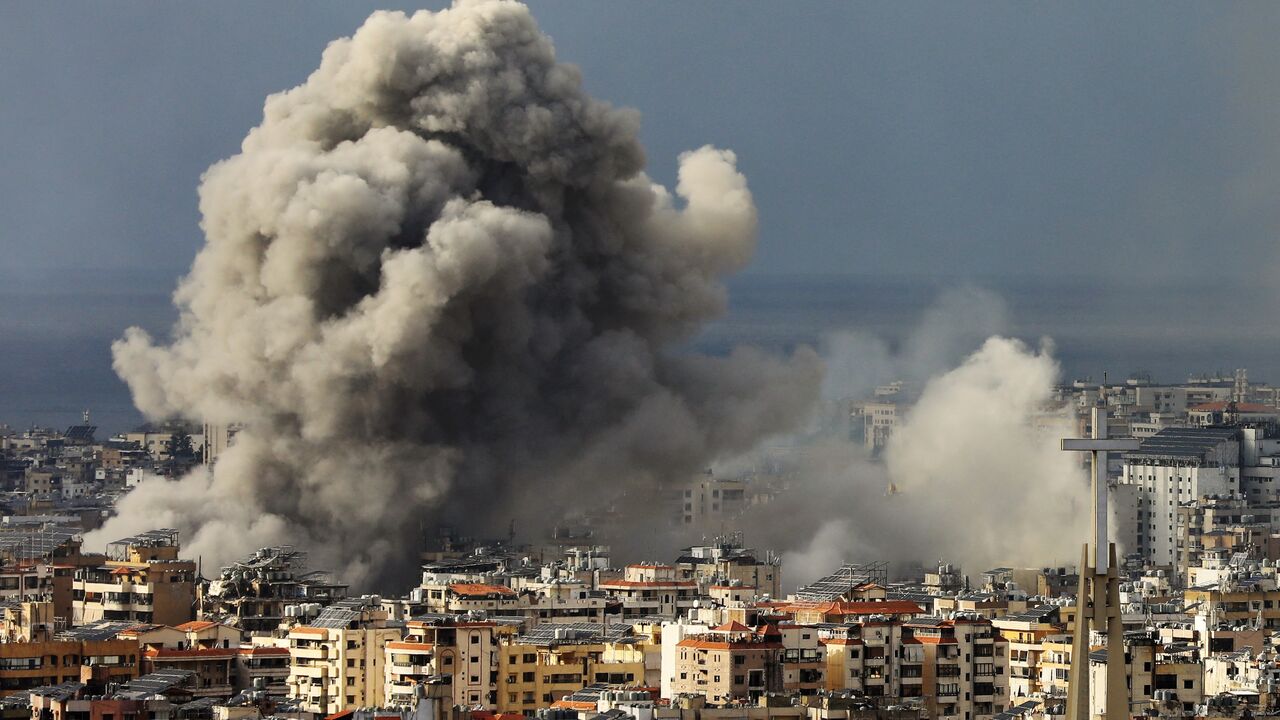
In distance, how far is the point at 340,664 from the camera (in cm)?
4772

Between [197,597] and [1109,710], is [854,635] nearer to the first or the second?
[197,597]

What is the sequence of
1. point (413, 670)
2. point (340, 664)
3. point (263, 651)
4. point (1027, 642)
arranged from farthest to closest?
point (263, 651), point (1027, 642), point (340, 664), point (413, 670)

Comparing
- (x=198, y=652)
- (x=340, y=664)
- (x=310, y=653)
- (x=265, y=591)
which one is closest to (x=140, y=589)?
(x=265, y=591)

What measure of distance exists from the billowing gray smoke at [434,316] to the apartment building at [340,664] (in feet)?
34.5

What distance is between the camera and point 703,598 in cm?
5603

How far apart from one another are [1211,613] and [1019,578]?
11.7 metres

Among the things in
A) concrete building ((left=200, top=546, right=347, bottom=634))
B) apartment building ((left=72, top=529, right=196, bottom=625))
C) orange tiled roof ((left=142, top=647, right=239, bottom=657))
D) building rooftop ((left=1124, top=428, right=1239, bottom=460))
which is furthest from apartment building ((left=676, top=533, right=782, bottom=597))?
building rooftop ((left=1124, top=428, right=1239, bottom=460))

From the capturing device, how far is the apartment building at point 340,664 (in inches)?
1859

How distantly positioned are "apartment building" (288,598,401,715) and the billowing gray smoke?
10.5 meters

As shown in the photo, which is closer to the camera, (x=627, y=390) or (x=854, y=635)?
(x=854, y=635)

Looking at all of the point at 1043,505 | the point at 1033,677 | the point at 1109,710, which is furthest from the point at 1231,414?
the point at 1109,710

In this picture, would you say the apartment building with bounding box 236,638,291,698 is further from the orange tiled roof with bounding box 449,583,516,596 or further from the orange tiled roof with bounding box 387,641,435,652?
the orange tiled roof with bounding box 449,583,516,596

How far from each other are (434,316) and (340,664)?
1583 centimetres

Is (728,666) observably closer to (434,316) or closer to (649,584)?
(649,584)
